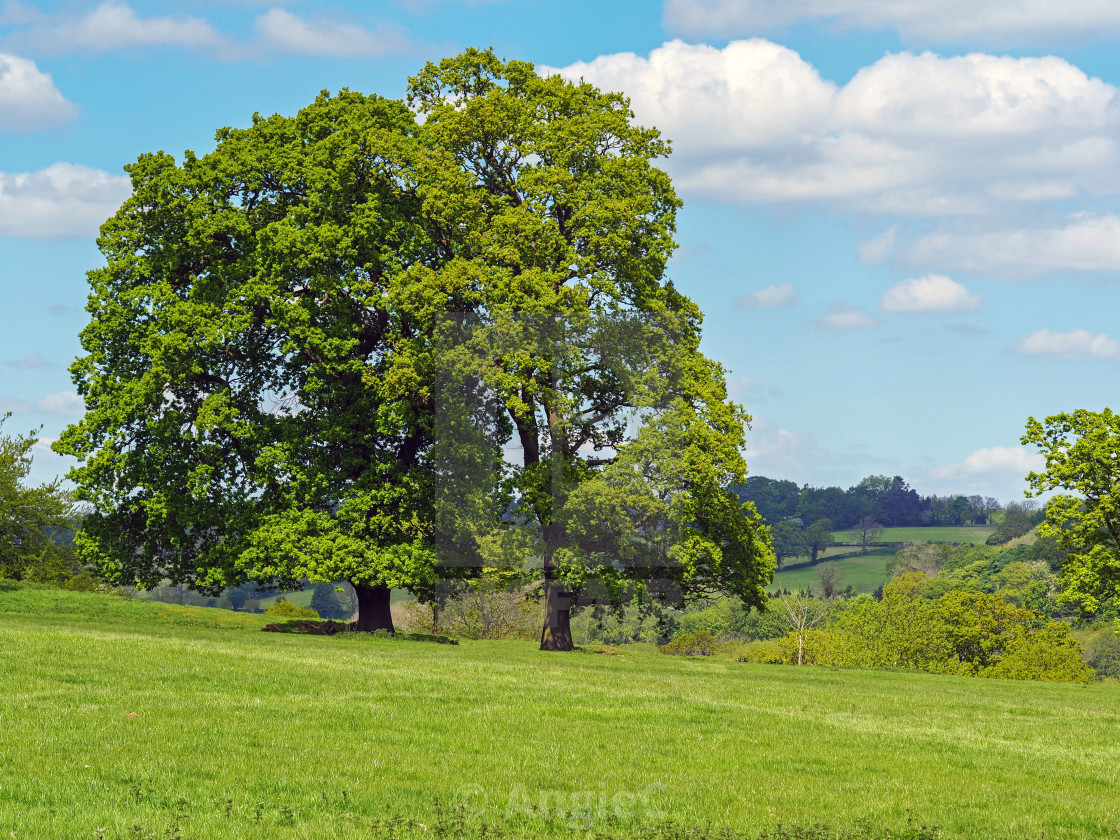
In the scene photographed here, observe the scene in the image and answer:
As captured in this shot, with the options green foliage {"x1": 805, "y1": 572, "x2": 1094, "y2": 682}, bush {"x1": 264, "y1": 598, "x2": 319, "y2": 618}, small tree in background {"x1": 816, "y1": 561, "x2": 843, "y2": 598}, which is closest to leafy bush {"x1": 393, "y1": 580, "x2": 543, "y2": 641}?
bush {"x1": 264, "y1": 598, "x2": 319, "y2": 618}

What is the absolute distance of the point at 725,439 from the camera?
36750mm

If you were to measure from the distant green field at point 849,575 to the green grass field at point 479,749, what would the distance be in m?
155

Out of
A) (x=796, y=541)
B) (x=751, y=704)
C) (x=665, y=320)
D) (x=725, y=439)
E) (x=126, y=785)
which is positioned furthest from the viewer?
(x=796, y=541)

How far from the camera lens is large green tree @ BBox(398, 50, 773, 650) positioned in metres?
36.6

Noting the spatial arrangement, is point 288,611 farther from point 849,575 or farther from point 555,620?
point 849,575

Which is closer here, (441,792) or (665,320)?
(441,792)

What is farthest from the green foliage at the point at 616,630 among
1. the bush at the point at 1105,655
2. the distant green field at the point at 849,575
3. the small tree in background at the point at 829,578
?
the distant green field at the point at 849,575

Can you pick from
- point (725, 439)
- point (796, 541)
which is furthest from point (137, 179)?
point (796, 541)

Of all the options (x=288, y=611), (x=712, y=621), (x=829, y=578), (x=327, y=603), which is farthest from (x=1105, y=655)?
(x=327, y=603)

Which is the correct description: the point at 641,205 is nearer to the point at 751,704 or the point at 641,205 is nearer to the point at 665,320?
the point at 665,320

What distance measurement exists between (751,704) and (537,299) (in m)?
18.2

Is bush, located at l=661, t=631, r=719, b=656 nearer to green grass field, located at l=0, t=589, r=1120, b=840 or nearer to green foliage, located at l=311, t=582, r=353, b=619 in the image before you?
green grass field, located at l=0, t=589, r=1120, b=840

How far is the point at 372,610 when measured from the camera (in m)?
42.2

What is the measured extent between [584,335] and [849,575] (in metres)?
161
